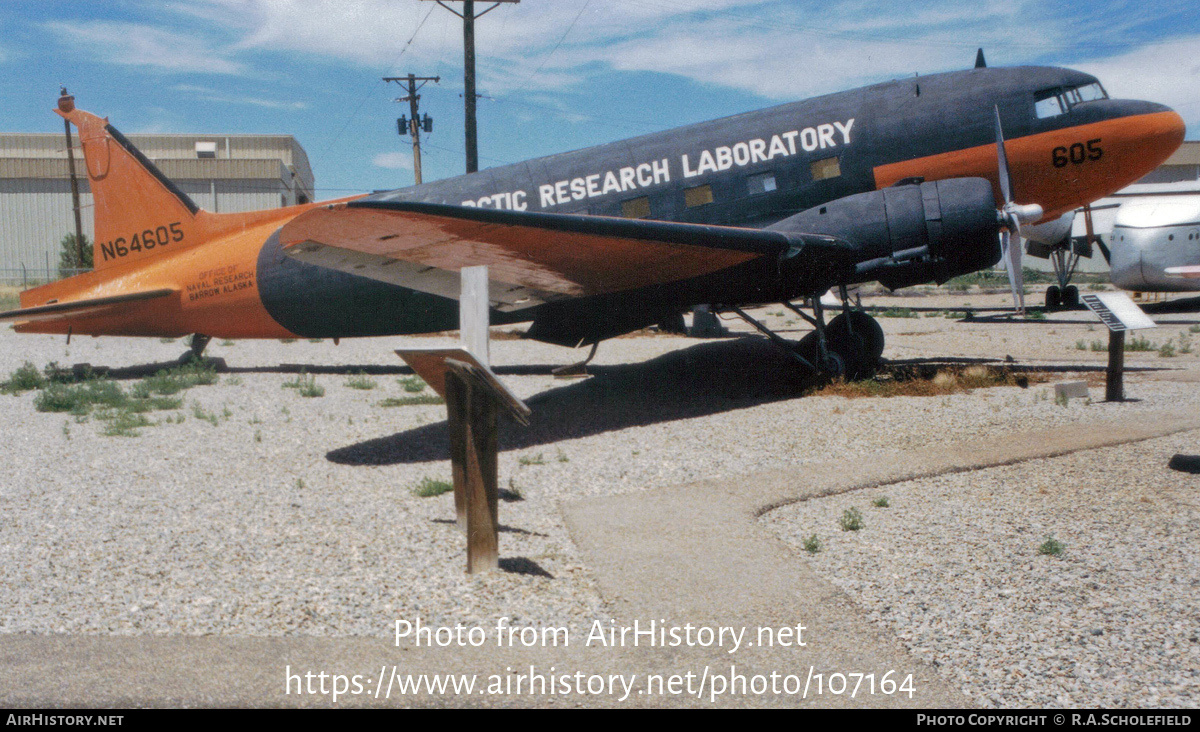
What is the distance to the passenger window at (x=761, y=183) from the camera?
12.5m

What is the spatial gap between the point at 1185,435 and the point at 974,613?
587cm

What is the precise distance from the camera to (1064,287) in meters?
28.2

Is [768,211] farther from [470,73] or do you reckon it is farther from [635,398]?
[470,73]

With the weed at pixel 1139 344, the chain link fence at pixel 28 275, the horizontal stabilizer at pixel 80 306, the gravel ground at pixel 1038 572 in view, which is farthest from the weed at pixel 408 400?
the chain link fence at pixel 28 275

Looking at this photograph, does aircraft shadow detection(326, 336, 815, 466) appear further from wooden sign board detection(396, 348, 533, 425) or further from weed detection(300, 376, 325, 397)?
wooden sign board detection(396, 348, 533, 425)

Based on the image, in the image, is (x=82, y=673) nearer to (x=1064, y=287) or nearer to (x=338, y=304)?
(x=338, y=304)

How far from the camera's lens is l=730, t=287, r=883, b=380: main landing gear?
1270cm

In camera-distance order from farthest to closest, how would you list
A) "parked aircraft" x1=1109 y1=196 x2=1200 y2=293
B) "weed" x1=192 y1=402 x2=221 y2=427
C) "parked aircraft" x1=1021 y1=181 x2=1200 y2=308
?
"parked aircraft" x1=1021 y1=181 x2=1200 y2=308 < "parked aircraft" x1=1109 y1=196 x2=1200 y2=293 < "weed" x1=192 y1=402 x2=221 y2=427

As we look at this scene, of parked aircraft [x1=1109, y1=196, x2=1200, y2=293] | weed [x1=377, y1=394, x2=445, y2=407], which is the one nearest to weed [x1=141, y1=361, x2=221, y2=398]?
weed [x1=377, y1=394, x2=445, y2=407]

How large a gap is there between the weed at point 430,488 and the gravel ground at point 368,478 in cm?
10

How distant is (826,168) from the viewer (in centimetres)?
1236

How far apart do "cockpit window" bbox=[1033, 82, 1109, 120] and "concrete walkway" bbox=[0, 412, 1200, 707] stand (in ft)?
30.4

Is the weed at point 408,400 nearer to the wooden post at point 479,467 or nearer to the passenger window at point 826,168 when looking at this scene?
the passenger window at point 826,168

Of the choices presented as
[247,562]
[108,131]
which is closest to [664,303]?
[247,562]
